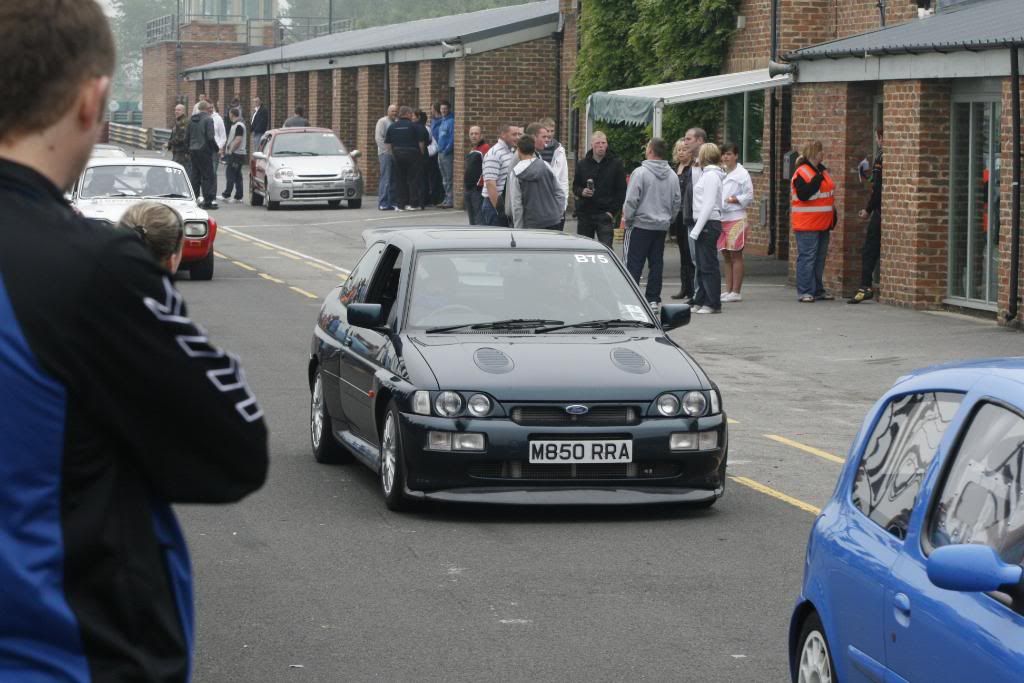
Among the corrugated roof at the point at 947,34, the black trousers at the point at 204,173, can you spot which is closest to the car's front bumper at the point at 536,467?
the corrugated roof at the point at 947,34

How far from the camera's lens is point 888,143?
2127cm

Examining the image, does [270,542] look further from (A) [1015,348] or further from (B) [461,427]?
(A) [1015,348]

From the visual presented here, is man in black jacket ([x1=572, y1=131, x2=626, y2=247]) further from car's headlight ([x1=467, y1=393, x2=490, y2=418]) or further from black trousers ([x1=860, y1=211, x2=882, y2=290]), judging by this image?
car's headlight ([x1=467, y1=393, x2=490, y2=418])

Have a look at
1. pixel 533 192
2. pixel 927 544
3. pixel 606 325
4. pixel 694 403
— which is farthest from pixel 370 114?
pixel 927 544

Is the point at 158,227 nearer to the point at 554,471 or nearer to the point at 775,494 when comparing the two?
the point at 554,471

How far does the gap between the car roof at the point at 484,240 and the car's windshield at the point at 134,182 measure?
13.8m

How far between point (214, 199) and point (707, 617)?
33299 millimetres

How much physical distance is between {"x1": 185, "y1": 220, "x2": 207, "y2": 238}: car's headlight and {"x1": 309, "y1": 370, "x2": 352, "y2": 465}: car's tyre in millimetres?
12127

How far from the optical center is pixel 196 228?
76.9ft

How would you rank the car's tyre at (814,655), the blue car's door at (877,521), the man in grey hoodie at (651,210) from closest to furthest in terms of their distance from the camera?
the blue car's door at (877,521) → the car's tyre at (814,655) → the man in grey hoodie at (651,210)

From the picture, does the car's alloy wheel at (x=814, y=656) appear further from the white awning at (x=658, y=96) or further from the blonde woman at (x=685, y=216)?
the white awning at (x=658, y=96)

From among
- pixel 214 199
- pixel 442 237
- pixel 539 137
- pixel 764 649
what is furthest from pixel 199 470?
pixel 214 199

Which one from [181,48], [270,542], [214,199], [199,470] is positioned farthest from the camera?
[181,48]

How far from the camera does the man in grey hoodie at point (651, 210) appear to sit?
1983 cm
